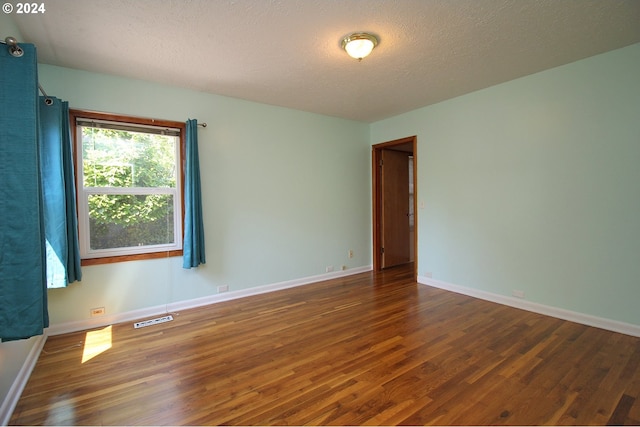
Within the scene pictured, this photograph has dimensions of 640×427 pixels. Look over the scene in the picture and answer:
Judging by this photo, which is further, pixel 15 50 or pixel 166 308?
pixel 166 308

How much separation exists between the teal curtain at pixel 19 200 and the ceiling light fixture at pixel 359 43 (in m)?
2.12

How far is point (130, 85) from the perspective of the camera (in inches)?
122

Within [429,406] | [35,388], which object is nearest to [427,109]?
[429,406]

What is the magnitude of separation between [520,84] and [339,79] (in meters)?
2.08

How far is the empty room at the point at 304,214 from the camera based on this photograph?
178 cm

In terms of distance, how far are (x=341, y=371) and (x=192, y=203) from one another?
2.39m

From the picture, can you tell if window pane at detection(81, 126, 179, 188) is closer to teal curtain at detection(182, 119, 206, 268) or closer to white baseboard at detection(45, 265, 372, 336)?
teal curtain at detection(182, 119, 206, 268)

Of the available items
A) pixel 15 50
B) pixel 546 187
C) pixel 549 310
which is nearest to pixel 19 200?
pixel 15 50

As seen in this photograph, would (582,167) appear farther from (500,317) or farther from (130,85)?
(130,85)

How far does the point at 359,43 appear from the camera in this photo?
93.7 inches

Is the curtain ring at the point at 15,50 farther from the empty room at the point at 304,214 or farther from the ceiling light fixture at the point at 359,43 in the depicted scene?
the ceiling light fixture at the point at 359,43

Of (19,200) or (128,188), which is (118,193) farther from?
(19,200)

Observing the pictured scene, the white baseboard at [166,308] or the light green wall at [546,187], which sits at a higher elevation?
the light green wall at [546,187]

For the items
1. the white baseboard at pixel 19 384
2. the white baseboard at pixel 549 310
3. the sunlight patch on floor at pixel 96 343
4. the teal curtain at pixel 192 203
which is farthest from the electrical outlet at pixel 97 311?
the white baseboard at pixel 549 310
